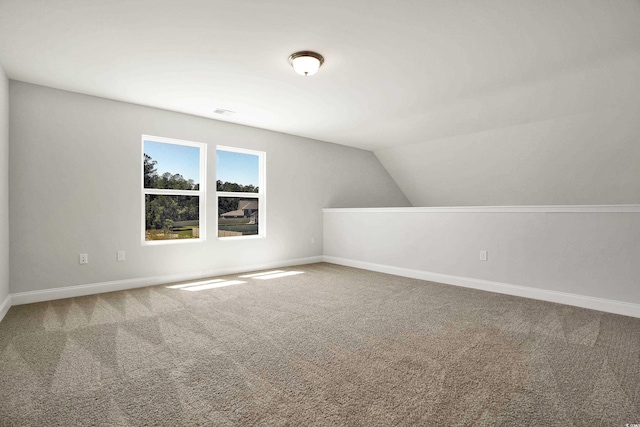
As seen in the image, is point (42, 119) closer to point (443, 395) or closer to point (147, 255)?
point (147, 255)

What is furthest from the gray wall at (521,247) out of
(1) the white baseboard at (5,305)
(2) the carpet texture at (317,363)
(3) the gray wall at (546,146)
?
(1) the white baseboard at (5,305)

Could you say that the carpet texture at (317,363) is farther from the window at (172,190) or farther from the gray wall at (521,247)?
the window at (172,190)

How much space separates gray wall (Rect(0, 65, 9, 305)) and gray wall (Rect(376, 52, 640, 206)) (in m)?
5.03

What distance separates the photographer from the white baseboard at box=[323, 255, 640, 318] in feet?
10.2

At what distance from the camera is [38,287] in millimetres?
3502

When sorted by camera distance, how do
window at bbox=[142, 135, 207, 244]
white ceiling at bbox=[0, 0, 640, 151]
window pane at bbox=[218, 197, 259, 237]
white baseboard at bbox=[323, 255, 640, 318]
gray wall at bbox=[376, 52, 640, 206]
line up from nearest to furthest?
white ceiling at bbox=[0, 0, 640, 151] < white baseboard at bbox=[323, 255, 640, 318] < gray wall at bbox=[376, 52, 640, 206] < window at bbox=[142, 135, 207, 244] < window pane at bbox=[218, 197, 259, 237]

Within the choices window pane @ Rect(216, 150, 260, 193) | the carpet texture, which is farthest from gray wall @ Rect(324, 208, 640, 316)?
window pane @ Rect(216, 150, 260, 193)

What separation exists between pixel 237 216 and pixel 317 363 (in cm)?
350

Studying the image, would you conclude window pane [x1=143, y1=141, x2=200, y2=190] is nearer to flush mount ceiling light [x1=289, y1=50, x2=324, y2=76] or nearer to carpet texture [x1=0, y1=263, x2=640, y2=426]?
carpet texture [x1=0, y1=263, x2=640, y2=426]

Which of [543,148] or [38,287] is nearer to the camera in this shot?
[38,287]

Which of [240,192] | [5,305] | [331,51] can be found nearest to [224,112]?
[240,192]

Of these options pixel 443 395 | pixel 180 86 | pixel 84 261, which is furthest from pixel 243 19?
pixel 84 261

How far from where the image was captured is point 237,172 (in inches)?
206

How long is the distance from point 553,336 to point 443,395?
143 cm
